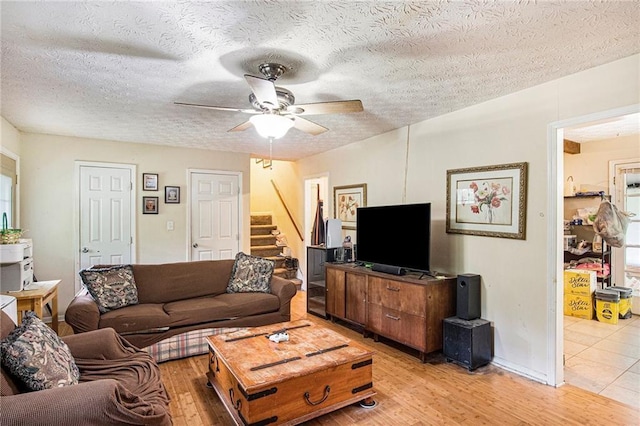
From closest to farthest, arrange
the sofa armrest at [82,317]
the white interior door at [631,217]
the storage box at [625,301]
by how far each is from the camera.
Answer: the sofa armrest at [82,317], the storage box at [625,301], the white interior door at [631,217]

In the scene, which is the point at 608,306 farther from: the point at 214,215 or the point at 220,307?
the point at 214,215

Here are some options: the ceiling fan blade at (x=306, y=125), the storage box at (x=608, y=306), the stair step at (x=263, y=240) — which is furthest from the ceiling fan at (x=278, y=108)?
the stair step at (x=263, y=240)

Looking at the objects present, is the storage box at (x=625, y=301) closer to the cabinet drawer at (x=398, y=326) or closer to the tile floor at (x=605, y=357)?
the tile floor at (x=605, y=357)

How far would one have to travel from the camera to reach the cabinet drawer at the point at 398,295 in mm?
3168

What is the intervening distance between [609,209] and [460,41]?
3519 mm

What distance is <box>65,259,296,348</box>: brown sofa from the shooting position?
3008 millimetres

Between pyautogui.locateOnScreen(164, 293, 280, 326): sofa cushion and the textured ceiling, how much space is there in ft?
6.33

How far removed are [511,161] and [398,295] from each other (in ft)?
5.25

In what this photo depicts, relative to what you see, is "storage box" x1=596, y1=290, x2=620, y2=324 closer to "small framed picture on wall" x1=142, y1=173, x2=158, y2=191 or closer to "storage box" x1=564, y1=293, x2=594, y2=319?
→ "storage box" x1=564, y1=293, x2=594, y2=319

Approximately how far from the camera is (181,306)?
3.42 metres

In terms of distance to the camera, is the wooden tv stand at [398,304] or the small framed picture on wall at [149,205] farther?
the small framed picture on wall at [149,205]

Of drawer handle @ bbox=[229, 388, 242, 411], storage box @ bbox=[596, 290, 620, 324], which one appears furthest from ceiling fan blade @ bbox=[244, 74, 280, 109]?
storage box @ bbox=[596, 290, 620, 324]

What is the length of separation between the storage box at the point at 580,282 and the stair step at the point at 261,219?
526cm

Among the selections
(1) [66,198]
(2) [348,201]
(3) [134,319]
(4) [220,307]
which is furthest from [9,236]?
(2) [348,201]
